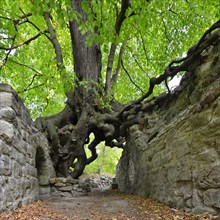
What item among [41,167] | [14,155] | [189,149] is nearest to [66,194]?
[41,167]

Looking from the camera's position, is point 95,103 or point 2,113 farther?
point 95,103

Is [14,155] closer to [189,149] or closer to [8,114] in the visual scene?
[8,114]

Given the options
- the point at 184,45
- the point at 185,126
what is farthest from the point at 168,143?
the point at 184,45

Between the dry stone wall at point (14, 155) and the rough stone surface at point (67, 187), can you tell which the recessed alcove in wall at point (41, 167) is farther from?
the dry stone wall at point (14, 155)

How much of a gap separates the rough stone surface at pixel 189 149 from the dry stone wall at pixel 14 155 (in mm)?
2486

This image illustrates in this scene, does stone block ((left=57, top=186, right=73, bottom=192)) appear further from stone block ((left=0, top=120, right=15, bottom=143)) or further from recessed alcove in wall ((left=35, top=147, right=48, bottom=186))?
stone block ((left=0, top=120, right=15, bottom=143))

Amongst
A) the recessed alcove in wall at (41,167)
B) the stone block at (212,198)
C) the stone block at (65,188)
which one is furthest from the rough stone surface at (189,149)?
the recessed alcove in wall at (41,167)

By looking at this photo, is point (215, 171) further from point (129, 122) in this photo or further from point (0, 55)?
point (0, 55)

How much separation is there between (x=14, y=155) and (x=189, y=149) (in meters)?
2.63

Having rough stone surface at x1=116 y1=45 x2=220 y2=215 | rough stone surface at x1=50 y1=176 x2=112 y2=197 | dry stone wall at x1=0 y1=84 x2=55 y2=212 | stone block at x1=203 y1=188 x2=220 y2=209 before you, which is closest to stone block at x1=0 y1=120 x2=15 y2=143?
dry stone wall at x1=0 y1=84 x2=55 y2=212

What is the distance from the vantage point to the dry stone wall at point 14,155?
321cm

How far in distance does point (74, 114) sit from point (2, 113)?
449cm

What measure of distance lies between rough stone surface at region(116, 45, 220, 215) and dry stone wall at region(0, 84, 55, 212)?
2.49 m

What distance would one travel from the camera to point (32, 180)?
482cm
